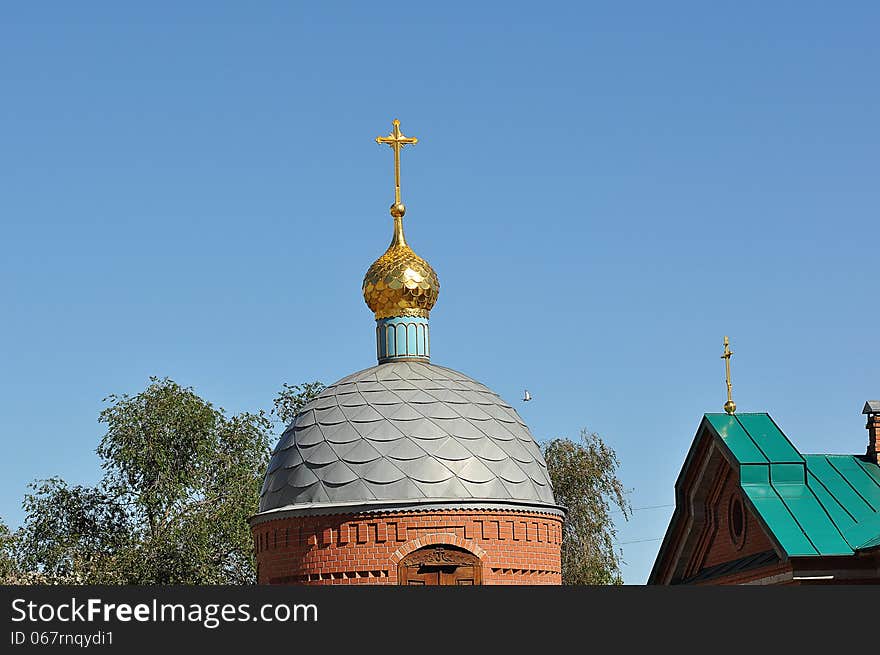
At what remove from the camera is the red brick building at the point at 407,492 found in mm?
22641

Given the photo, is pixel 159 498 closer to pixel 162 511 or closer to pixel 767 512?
pixel 162 511

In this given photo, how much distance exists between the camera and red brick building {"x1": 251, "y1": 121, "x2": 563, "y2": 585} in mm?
→ 22641

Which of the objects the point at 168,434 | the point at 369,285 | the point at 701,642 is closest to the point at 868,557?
the point at 701,642

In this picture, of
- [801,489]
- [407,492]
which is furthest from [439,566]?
[801,489]

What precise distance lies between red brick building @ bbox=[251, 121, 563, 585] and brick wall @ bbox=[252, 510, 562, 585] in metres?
0.01

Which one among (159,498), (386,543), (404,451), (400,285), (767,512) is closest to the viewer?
(767,512)

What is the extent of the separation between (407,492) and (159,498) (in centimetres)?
1505

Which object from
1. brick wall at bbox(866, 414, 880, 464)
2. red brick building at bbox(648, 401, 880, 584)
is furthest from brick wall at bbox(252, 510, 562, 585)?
brick wall at bbox(866, 414, 880, 464)

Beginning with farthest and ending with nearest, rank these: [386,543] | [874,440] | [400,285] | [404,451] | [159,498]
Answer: [159,498], [400,285], [404,451], [386,543], [874,440]

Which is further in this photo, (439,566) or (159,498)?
(159,498)

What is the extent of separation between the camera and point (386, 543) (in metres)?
22.6

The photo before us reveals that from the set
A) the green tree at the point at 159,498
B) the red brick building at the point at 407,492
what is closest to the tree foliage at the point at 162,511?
the green tree at the point at 159,498

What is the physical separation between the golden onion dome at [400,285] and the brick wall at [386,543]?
4.45 metres

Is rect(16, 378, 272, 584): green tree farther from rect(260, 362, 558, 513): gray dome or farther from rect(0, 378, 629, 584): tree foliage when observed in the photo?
rect(260, 362, 558, 513): gray dome
